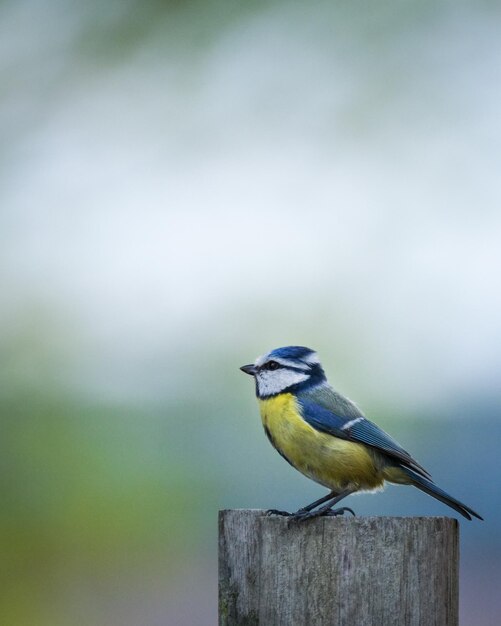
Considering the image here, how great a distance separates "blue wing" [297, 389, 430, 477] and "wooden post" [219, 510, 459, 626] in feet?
2.05

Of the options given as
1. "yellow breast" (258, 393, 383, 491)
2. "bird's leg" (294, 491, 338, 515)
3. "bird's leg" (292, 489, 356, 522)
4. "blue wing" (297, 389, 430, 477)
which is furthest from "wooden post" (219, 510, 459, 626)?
"yellow breast" (258, 393, 383, 491)

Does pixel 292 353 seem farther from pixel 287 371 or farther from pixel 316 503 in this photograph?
pixel 316 503

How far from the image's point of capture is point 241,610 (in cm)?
241

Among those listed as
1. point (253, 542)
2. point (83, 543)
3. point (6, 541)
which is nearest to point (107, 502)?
point (83, 543)

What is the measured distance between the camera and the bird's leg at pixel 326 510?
2446mm

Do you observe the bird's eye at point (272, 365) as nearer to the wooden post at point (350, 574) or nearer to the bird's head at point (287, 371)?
the bird's head at point (287, 371)

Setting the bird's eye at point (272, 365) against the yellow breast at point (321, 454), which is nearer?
the yellow breast at point (321, 454)

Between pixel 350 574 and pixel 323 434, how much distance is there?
2.99 ft

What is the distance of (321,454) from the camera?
319 cm

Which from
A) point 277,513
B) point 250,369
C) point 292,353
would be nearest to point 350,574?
point 277,513

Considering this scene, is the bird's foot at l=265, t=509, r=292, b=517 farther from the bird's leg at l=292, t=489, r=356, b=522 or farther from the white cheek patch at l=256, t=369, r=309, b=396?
the white cheek patch at l=256, t=369, r=309, b=396

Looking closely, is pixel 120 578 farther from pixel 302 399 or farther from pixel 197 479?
pixel 302 399

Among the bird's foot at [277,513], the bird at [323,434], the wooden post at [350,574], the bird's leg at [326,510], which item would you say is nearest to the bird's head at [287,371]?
the bird at [323,434]

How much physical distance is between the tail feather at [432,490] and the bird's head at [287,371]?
462 mm
